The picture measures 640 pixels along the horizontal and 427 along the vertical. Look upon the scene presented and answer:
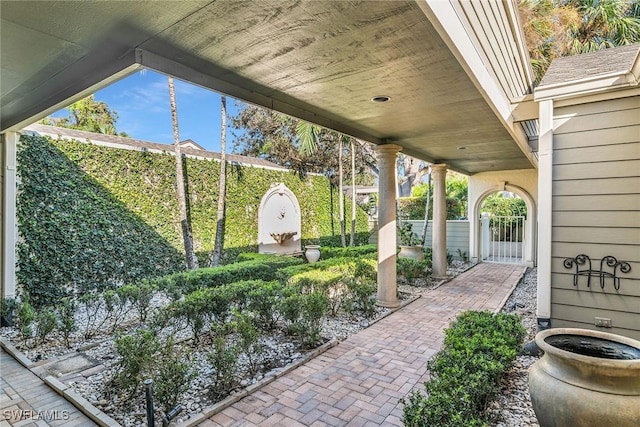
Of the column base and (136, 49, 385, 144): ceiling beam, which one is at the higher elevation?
(136, 49, 385, 144): ceiling beam

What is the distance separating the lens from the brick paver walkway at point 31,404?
2658mm

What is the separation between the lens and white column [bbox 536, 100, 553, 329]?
146 inches

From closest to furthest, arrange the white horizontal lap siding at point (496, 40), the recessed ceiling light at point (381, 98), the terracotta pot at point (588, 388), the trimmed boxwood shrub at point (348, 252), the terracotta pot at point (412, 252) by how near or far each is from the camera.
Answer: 1. the terracotta pot at point (588, 388)
2. the white horizontal lap siding at point (496, 40)
3. the recessed ceiling light at point (381, 98)
4. the terracotta pot at point (412, 252)
5. the trimmed boxwood shrub at point (348, 252)

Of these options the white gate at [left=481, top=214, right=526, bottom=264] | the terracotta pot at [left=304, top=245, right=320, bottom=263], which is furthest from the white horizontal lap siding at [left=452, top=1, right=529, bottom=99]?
the white gate at [left=481, top=214, right=526, bottom=264]

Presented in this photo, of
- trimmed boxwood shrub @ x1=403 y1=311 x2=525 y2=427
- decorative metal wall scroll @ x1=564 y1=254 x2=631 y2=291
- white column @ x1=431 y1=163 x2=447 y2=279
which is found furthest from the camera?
white column @ x1=431 y1=163 x2=447 y2=279

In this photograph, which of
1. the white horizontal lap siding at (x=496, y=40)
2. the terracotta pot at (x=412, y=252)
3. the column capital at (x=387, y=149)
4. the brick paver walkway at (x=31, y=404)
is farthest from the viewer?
the terracotta pot at (x=412, y=252)

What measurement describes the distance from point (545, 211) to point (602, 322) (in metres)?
1.27

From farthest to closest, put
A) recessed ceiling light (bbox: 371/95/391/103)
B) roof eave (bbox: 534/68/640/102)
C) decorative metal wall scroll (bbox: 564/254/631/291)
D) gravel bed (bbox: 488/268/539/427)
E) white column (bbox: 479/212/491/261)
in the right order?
white column (bbox: 479/212/491/261), recessed ceiling light (bbox: 371/95/391/103), decorative metal wall scroll (bbox: 564/254/631/291), roof eave (bbox: 534/68/640/102), gravel bed (bbox: 488/268/539/427)

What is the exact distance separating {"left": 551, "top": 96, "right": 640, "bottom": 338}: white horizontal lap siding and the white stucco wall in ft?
26.0

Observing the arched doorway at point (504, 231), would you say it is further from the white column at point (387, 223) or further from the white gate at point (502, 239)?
the white column at point (387, 223)

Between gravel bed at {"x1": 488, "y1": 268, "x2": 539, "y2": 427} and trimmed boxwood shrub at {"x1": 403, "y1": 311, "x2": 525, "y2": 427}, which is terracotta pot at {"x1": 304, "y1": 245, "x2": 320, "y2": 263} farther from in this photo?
trimmed boxwood shrub at {"x1": 403, "y1": 311, "x2": 525, "y2": 427}

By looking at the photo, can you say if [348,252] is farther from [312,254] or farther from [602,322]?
[602,322]

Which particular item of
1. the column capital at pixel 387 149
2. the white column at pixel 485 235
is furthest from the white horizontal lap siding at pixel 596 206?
the white column at pixel 485 235
